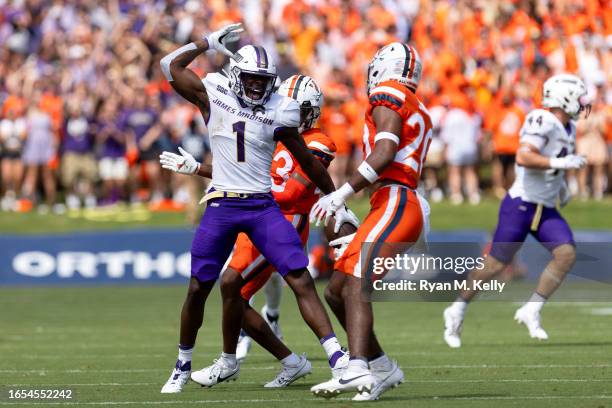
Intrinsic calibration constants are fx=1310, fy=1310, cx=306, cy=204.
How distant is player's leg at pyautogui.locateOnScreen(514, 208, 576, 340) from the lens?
11352 millimetres

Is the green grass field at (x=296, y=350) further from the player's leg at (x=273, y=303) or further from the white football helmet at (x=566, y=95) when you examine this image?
the white football helmet at (x=566, y=95)

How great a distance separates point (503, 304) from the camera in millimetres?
16500

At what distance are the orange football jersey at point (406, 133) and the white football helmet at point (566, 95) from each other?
403 centimetres

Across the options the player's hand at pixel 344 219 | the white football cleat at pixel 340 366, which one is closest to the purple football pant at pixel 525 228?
the player's hand at pixel 344 219

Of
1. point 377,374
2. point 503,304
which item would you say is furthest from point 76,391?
point 503,304

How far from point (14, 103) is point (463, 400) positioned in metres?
15.5

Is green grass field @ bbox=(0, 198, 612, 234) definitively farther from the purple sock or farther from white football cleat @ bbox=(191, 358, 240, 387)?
the purple sock

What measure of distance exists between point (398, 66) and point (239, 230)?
141 cm

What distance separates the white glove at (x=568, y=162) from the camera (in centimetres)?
1099

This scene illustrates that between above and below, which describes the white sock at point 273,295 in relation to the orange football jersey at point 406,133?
below

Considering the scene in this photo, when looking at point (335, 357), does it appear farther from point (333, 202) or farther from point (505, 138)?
point (505, 138)

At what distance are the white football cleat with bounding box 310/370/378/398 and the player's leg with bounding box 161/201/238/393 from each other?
3.78 ft

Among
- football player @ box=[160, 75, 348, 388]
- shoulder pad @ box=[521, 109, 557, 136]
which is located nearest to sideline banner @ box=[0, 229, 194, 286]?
shoulder pad @ box=[521, 109, 557, 136]

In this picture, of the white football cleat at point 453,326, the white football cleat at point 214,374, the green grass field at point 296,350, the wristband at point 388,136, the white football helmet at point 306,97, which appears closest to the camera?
the wristband at point 388,136
